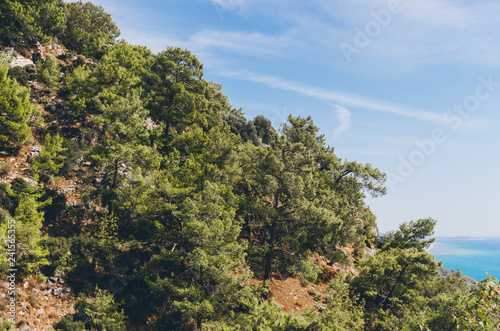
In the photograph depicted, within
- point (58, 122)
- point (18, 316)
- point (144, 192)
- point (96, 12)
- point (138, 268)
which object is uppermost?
point (96, 12)

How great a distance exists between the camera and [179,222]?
23.1 m

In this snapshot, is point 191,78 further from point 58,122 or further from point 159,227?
point 159,227

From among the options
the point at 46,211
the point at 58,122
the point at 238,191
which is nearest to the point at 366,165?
the point at 238,191

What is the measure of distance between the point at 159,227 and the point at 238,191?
8278 mm

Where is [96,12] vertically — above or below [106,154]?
above

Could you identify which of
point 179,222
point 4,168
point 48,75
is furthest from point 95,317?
point 48,75

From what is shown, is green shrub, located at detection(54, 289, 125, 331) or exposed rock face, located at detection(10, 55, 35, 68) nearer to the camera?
green shrub, located at detection(54, 289, 125, 331)

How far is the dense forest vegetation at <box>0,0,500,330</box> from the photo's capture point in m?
18.5

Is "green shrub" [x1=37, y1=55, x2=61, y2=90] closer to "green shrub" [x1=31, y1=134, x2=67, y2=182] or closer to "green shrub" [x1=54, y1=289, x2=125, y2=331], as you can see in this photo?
"green shrub" [x1=31, y1=134, x2=67, y2=182]

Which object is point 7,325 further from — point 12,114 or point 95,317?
point 12,114

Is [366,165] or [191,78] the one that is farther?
[191,78]

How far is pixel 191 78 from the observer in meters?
39.3

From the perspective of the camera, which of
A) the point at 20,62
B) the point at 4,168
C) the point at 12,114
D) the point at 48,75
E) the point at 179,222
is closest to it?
the point at 4,168

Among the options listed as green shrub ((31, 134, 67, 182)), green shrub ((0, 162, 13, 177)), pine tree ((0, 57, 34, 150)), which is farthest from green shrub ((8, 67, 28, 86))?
green shrub ((0, 162, 13, 177))
